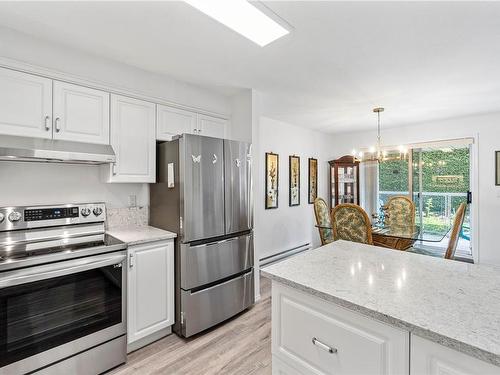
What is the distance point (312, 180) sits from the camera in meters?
5.23

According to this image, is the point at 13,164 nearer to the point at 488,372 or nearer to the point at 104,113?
the point at 104,113

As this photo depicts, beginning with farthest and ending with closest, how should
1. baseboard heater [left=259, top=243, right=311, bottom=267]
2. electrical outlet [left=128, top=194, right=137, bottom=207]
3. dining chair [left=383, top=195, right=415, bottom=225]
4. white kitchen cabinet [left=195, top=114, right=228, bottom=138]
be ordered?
baseboard heater [left=259, top=243, right=311, bottom=267], dining chair [left=383, top=195, right=415, bottom=225], white kitchen cabinet [left=195, top=114, right=228, bottom=138], electrical outlet [left=128, top=194, right=137, bottom=207]

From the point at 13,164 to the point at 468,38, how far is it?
3567 mm

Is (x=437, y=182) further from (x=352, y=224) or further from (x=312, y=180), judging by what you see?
(x=352, y=224)

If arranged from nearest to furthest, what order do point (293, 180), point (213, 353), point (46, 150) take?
1. point (46, 150)
2. point (213, 353)
3. point (293, 180)

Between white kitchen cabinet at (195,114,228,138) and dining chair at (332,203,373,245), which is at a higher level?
white kitchen cabinet at (195,114,228,138)

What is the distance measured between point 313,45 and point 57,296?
2.53m

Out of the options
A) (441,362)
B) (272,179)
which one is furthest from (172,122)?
(441,362)

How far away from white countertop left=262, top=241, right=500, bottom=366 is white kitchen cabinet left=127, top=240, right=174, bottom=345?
4.28 feet

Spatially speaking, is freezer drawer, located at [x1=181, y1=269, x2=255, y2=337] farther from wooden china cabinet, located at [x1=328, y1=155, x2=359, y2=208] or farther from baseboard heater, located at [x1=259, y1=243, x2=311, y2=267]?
wooden china cabinet, located at [x1=328, y1=155, x2=359, y2=208]

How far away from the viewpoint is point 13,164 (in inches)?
79.4

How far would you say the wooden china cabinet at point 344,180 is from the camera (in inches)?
205

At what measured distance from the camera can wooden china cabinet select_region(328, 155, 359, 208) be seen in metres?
5.22

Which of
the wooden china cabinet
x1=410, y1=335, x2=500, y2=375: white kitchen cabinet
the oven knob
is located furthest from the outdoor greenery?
the oven knob
